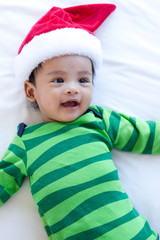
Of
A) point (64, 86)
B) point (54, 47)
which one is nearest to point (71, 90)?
point (64, 86)

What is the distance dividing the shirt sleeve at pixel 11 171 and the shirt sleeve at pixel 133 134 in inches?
12.5

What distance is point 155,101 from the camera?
3.48 ft

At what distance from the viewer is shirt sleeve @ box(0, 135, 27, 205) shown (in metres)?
0.89

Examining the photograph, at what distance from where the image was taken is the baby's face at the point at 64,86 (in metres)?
0.86

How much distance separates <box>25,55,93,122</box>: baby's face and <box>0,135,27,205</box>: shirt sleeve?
170 mm

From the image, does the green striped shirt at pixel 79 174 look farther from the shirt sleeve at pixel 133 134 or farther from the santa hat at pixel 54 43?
the santa hat at pixel 54 43

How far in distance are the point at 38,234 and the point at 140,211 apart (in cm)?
36

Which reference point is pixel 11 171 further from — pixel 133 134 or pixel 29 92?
pixel 133 134

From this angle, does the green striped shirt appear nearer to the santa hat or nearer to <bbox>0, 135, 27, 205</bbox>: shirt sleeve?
<bbox>0, 135, 27, 205</bbox>: shirt sleeve

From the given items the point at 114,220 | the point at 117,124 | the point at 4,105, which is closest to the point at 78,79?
the point at 117,124

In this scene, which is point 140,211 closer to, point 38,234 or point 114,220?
point 114,220

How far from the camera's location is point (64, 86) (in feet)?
2.82

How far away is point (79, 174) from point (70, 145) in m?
0.10

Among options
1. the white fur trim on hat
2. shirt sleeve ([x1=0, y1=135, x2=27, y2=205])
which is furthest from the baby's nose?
shirt sleeve ([x1=0, y1=135, x2=27, y2=205])
